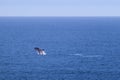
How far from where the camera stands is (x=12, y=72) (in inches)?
3255

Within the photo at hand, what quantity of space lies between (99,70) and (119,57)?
17.6 metres

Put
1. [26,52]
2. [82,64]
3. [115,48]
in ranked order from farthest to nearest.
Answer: [115,48] → [26,52] → [82,64]

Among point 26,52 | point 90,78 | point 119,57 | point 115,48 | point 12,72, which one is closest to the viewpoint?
point 90,78

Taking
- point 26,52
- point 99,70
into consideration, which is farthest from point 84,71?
point 26,52

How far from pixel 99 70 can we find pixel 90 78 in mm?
8439

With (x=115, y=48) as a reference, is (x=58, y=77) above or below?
below

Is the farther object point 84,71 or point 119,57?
Result: point 119,57

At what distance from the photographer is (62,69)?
86.3 m

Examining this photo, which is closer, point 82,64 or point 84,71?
point 84,71

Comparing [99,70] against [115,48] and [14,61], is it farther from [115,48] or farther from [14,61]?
[115,48]

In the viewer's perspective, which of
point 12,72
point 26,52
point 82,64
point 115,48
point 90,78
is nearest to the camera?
point 90,78

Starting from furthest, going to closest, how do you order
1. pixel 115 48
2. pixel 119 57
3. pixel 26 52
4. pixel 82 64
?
1. pixel 115 48
2. pixel 26 52
3. pixel 119 57
4. pixel 82 64

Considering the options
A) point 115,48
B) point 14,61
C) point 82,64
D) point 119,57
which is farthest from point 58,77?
point 115,48

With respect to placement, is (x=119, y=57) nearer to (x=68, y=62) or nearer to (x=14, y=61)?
(x=68, y=62)
